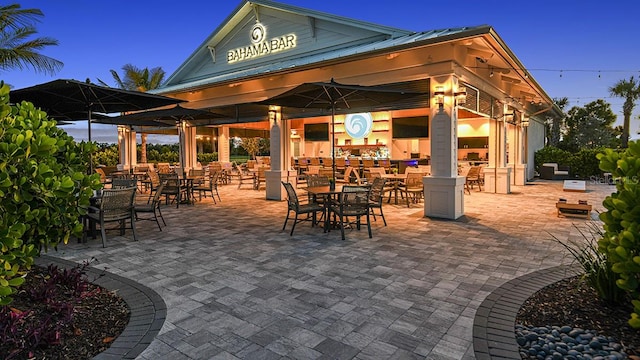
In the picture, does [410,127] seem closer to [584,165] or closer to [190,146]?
[190,146]

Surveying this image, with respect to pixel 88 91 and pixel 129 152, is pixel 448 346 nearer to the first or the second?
pixel 88 91

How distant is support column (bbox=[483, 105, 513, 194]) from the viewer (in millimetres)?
12047

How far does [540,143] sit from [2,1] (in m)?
25.7

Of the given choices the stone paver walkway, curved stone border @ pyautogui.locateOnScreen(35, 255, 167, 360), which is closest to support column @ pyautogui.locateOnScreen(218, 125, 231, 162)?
the stone paver walkway

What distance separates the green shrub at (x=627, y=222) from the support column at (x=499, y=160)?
10.1 m

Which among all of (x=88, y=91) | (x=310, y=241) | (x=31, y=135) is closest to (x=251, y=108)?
(x=88, y=91)

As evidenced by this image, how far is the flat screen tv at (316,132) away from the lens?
18750mm

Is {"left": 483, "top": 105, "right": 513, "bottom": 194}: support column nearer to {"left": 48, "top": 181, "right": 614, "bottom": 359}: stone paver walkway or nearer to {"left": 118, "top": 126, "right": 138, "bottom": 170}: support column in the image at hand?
A: {"left": 48, "top": 181, "right": 614, "bottom": 359}: stone paver walkway

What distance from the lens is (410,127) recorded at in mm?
15992

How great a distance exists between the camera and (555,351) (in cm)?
246

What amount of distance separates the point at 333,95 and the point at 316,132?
40.2ft

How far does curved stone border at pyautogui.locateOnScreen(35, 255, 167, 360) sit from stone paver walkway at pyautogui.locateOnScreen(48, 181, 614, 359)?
0.09 meters

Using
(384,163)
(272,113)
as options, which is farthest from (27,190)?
(384,163)

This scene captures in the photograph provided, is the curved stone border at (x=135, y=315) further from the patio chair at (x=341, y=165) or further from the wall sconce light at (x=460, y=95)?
the patio chair at (x=341, y=165)
